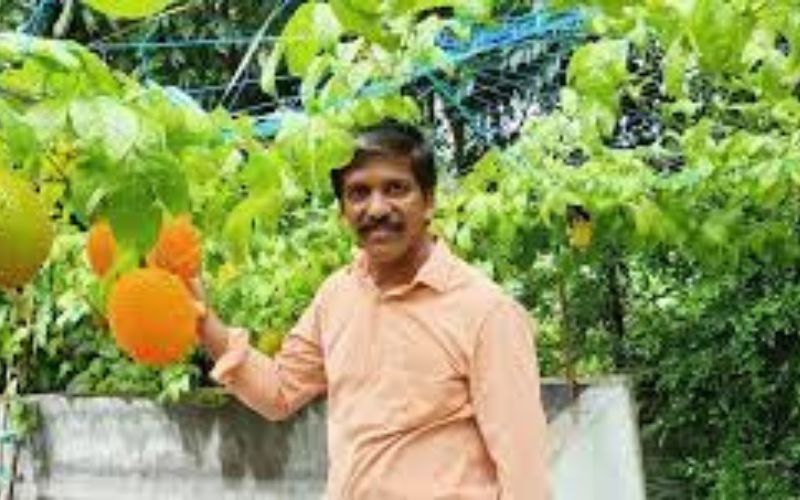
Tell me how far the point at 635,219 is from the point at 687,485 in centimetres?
124

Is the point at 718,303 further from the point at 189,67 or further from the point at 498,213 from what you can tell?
the point at 189,67

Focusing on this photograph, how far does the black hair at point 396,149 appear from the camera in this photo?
7.95 ft

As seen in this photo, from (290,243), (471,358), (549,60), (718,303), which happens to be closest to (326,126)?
(471,358)

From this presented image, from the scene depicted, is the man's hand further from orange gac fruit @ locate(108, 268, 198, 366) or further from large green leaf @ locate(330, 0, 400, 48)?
large green leaf @ locate(330, 0, 400, 48)

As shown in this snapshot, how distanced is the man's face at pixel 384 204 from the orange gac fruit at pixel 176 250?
0.55 m

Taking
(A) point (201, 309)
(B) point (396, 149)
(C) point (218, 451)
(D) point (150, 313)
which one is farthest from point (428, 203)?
(C) point (218, 451)

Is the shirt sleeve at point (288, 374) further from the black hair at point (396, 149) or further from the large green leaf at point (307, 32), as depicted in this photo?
the large green leaf at point (307, 32)

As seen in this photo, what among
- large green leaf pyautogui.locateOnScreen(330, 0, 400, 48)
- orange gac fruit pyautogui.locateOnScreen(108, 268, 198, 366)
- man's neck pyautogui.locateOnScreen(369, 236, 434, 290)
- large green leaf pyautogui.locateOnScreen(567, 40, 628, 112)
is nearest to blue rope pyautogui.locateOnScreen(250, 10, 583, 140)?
large green leaf pyautogui.locateOnScreen(567, 40, 628, 112)

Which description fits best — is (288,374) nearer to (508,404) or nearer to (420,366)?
(420,366)

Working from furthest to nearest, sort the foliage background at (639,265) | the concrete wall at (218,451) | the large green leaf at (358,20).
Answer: the concrete wall at (218,451), the foliage background at (639,265), the large green leaf at (358,20)

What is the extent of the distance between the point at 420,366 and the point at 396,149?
0.34m

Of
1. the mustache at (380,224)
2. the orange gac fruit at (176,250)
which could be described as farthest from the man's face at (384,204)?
the orange gac fruit at (176,250)

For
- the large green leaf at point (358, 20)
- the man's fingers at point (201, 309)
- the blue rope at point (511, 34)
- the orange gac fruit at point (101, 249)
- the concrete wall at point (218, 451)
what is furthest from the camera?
the concrete wall at point (218, 451)

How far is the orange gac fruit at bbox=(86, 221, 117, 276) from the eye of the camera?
5.59 feet
